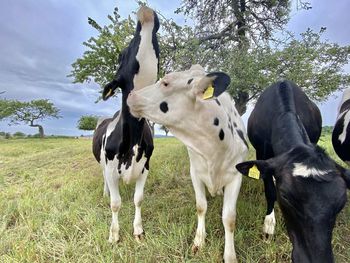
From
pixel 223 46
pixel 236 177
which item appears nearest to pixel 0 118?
pixel 223 46

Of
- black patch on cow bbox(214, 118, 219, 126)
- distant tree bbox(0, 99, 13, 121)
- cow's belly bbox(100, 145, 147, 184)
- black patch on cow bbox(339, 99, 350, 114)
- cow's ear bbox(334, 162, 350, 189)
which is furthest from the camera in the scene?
distant tree bbox(0, 99, 13, 121)

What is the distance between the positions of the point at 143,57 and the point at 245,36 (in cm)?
838

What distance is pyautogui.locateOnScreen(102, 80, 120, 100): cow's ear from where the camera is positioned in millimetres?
3521

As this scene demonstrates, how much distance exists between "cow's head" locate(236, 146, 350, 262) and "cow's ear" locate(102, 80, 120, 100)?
201 centimetres

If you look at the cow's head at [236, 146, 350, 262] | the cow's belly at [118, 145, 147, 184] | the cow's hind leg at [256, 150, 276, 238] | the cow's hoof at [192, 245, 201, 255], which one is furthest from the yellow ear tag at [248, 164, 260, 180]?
the cow's belly at [118, 145, 147, 184]

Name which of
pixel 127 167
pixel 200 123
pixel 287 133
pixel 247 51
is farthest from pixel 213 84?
pixel 247 51

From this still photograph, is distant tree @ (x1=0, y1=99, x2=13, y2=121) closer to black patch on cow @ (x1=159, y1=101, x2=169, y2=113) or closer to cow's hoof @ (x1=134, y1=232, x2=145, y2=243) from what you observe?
cow's hoof @ (x1=134, y1=232, x2=145, y2=243)

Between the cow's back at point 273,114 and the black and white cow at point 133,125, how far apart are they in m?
1.43

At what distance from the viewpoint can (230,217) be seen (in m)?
3.38

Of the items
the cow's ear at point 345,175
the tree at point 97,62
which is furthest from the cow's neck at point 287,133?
the tree at point 97,62

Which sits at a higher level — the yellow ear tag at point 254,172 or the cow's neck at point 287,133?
the cow's neck at point 287,133

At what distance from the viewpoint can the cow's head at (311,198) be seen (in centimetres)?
213

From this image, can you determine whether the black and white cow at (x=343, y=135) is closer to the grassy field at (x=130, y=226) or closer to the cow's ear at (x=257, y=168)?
the grassy field at (x=130, y=226)

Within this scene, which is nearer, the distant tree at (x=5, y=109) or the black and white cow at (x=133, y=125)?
the black and white cow at (x=133, y=125)
